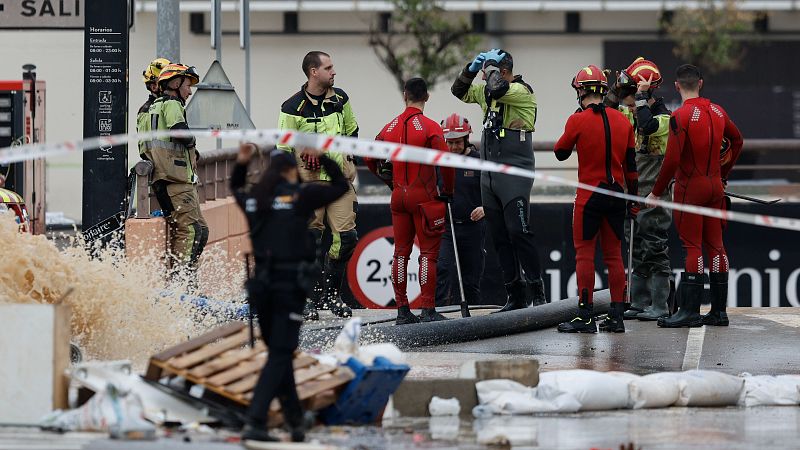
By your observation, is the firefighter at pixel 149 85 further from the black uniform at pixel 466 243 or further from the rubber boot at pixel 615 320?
the rubber boot at pixel 615 320

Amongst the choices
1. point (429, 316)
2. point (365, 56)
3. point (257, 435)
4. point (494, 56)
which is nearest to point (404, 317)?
point (429, 316)

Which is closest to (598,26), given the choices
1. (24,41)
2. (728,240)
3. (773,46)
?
(773,46)

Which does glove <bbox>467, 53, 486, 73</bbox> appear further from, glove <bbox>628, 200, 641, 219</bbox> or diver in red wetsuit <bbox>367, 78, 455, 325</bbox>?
glove <bbox>628, 200, 641, 219</bbox>

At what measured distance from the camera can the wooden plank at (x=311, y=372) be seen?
9.53m

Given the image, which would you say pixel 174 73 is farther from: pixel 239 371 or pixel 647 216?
pixel 239 371

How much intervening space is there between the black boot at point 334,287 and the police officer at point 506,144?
1427mm

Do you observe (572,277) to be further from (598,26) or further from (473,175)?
(598,26)

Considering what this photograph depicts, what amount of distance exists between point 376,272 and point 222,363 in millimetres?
9583

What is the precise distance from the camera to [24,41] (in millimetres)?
33750

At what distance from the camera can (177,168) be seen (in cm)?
1465

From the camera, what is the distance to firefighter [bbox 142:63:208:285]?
14.3 m

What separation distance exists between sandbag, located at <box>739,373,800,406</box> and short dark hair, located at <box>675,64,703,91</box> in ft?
11.7

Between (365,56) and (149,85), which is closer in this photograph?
(149,85)

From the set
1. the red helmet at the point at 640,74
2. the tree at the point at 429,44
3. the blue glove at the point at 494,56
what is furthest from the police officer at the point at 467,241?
the tree at the point at 429,44
